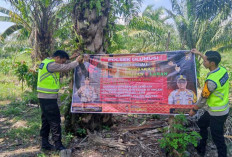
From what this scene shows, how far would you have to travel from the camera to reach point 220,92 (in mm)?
3287

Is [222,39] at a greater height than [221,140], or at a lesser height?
greater

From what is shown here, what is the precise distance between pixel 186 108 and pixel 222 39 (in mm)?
8387

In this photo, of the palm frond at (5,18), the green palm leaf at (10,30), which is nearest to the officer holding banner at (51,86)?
the green palm leaf at (10,30)

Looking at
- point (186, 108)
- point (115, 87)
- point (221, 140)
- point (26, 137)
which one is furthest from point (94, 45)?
point (221, 140)

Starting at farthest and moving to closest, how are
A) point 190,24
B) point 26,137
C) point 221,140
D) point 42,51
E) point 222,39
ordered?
point 190,24 < point 222,39 < point 42,51 < point 26,137 < point 221,140

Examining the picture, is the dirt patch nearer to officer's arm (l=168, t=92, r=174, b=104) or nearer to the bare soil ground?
the bare soil ground

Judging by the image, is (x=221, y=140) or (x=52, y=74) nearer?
(x=221, y=140)

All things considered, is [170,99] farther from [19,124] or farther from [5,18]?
[5,18]

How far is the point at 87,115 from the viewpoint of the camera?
4.57 m

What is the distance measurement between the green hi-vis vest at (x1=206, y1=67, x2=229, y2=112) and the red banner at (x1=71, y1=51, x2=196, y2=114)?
1.80ft

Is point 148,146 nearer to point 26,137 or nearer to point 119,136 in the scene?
point 119,136

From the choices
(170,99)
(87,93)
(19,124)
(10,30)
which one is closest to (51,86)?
(87,93)

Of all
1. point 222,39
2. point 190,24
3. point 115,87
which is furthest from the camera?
point 190,24

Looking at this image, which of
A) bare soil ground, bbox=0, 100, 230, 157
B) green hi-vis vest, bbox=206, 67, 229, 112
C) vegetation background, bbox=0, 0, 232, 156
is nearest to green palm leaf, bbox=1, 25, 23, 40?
vegetation background, bbox=0, 0, 232, 156
